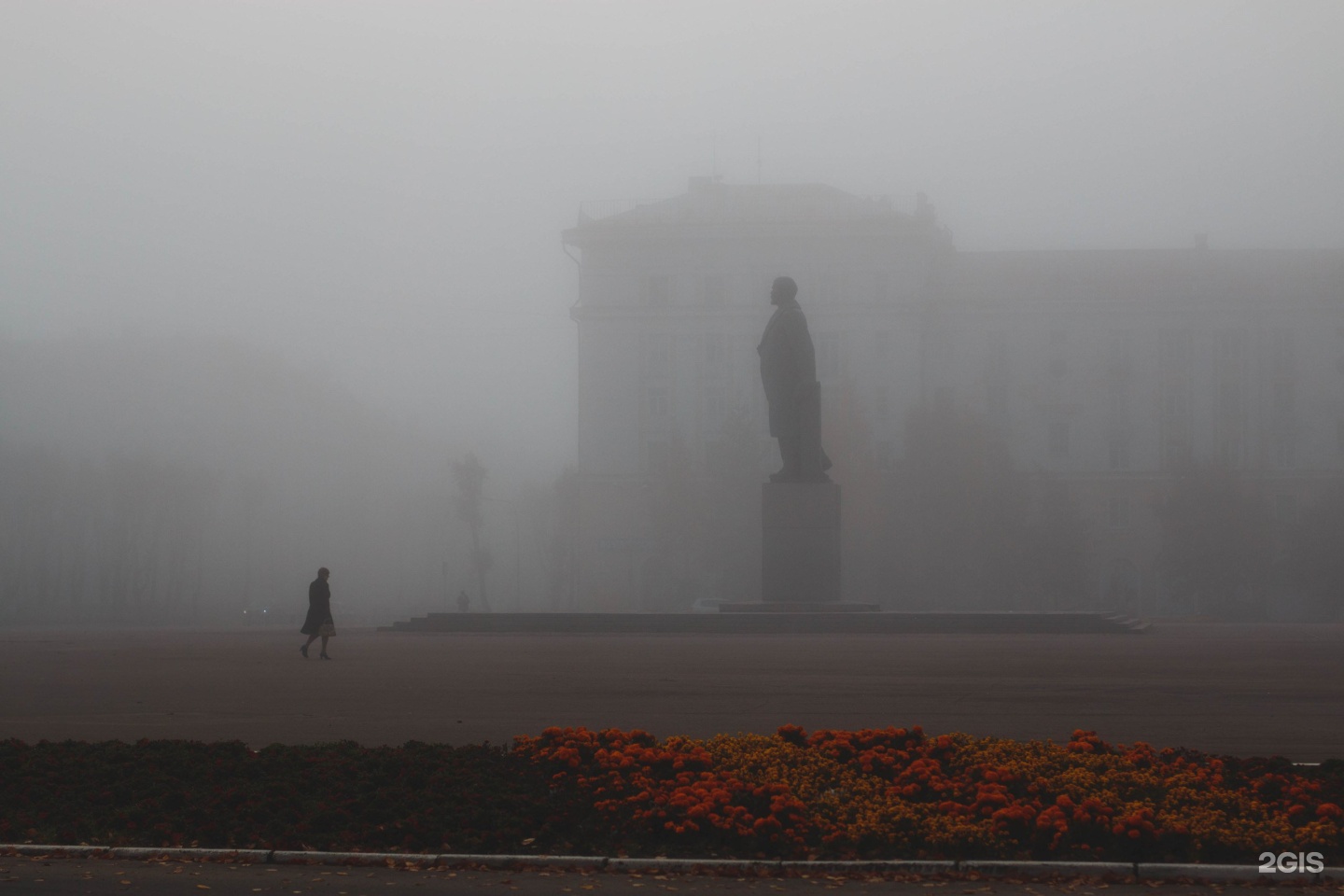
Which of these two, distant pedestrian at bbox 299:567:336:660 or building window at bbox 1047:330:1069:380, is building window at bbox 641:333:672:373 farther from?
distant pedestrian at bbox 299:567:336:660

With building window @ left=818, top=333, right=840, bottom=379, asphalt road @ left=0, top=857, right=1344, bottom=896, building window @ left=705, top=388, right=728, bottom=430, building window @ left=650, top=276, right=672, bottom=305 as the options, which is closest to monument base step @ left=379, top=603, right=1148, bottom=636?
asphalt road @ left=0, top=857, right=1344, bottom=896

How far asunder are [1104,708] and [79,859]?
28.0 ft

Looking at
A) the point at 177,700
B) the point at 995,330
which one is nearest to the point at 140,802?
the point at 177,700

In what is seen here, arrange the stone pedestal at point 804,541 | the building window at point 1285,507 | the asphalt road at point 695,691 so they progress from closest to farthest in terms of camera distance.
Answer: the asphalt road at point 695,691, the stone pedestal at point 804,541, the building window at point 1285,507

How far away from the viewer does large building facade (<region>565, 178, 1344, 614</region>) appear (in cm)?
7012

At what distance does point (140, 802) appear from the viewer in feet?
27.1

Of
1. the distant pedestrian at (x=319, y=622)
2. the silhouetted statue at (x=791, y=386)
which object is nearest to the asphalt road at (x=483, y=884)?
the distant pedestrian at (x=319, y=622)

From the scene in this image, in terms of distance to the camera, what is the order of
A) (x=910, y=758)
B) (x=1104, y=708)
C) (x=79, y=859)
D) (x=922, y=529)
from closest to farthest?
(x=79, y=859), (x=910, y=758), (x=1104, y=708), (x=922, y=529)

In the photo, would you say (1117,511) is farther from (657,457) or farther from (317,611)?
(317,611)

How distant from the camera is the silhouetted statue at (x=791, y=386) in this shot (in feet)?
88.5

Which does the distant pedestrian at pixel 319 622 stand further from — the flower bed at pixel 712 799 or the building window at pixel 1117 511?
the building window at pixel 1117 511

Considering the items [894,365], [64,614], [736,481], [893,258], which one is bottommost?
[64,614]

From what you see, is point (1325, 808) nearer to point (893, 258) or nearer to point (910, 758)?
point (910, 758)

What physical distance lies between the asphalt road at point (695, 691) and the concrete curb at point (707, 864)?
3040 millimetres
